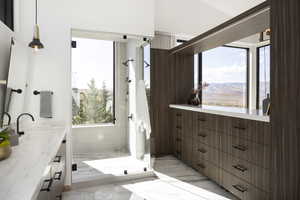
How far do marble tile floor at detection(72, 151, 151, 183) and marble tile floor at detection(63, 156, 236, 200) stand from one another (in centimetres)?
19

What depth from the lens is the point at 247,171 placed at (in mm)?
1987

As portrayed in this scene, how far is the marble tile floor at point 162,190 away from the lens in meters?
2.24

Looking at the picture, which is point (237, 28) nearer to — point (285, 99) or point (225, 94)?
point (285, 99)

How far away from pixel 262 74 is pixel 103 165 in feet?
14.0

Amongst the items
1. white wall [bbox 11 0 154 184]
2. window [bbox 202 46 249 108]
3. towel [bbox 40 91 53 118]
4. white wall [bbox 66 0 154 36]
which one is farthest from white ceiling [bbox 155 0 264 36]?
towel [bbox 40 91 53 118]

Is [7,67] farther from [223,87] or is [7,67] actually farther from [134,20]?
[223,87]

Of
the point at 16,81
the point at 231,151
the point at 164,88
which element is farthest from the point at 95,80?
the point at 231,151

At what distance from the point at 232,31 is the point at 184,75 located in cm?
154

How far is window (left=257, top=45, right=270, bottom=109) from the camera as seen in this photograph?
15.6 ft

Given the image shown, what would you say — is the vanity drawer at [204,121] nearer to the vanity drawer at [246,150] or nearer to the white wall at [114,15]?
the vanity drawer at [246,150]

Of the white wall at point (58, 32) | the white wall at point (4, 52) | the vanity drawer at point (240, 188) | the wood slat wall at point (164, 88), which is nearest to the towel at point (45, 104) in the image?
the white wall at point (58, 32)

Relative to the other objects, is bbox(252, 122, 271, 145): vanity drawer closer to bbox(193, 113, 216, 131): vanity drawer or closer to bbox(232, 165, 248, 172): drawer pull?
bbox(232, 165, 248, 172): drawer pull

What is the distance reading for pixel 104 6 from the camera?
2531mm

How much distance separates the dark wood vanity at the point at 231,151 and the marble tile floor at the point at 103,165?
886mm
